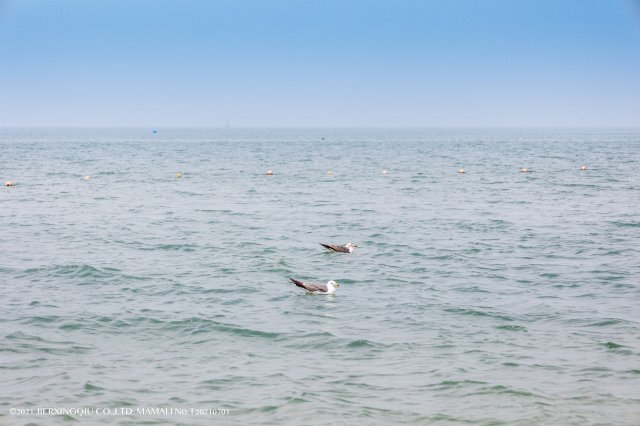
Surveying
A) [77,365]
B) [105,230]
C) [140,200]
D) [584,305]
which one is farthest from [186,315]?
[140,200]

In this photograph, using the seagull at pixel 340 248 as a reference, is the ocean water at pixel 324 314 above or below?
below

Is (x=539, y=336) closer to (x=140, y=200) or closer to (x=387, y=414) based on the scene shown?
(x=387, y=414)

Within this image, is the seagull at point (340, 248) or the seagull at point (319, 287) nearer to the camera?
the seagull at point (319, 287)

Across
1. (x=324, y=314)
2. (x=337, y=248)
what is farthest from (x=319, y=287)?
(x=337, y=248)

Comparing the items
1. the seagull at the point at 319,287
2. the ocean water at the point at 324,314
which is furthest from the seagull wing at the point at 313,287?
the ocean water at the point at 324,314

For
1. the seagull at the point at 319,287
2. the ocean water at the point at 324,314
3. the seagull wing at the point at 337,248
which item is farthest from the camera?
the seagull wing at the point at 337,248

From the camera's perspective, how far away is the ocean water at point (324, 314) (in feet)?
42.7

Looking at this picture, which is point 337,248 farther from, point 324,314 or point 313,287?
point 324,314

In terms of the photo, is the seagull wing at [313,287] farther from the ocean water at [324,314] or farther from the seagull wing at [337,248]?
the seagull wing at [337,248]

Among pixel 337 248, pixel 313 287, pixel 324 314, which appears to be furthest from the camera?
pixel 337 248

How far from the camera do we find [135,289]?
2119 centimetres

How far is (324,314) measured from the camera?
18.8 m

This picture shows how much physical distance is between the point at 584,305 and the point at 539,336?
3.33m

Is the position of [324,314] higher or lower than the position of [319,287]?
lower
